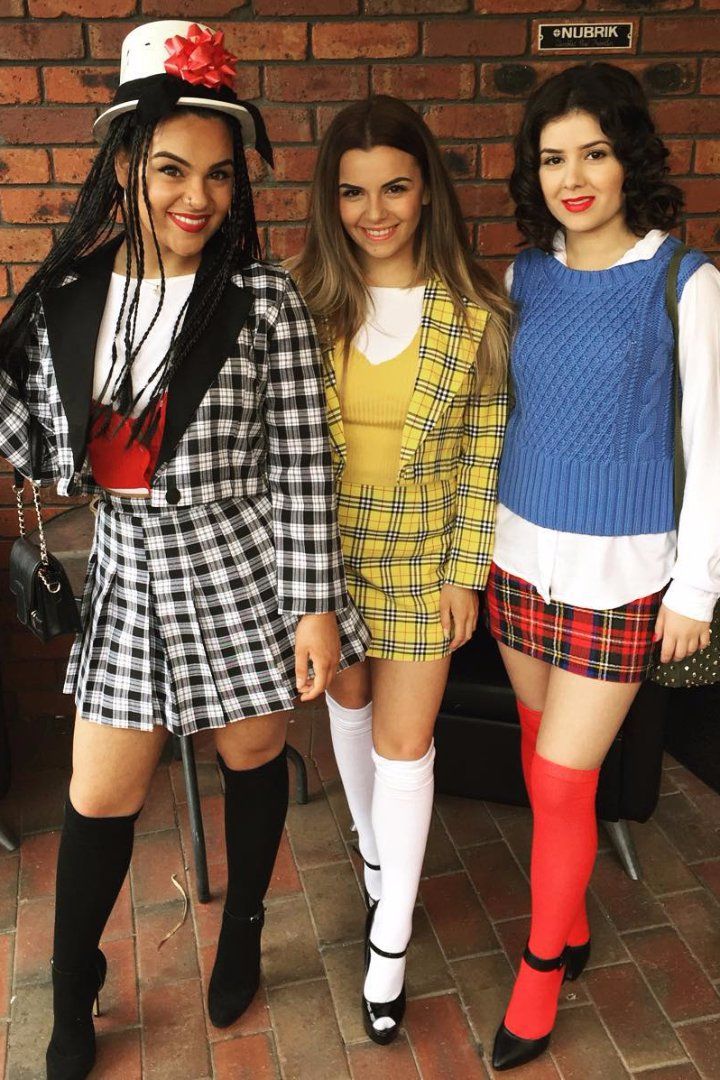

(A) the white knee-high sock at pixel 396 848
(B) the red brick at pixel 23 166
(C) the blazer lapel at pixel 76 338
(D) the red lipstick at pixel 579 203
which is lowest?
(A) the white knee-high sock at pixel 396 848

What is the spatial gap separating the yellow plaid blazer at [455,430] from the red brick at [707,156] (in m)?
1.23

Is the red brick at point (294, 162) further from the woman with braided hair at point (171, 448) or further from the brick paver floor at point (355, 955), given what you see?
the brick paver floor at point (355, 955)

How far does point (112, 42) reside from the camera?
7.60 ft

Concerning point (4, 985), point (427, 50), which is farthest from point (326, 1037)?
point (427, 50)

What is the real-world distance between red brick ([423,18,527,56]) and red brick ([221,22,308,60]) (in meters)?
0.32

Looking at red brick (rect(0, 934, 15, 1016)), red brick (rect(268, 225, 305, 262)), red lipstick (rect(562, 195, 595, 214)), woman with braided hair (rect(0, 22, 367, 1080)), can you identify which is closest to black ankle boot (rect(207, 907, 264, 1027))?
woman with braided hair (rect(0, 22, 367, 1080))

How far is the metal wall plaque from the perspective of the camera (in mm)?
2381

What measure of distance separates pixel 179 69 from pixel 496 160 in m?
1.29

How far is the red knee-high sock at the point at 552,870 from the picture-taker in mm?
1677

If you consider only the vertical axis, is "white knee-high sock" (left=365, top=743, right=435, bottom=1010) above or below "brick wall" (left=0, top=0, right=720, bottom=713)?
below

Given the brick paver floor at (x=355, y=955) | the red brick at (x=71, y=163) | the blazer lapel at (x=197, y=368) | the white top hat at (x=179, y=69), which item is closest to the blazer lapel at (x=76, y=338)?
the blazer lapel at (x=197, y=368)

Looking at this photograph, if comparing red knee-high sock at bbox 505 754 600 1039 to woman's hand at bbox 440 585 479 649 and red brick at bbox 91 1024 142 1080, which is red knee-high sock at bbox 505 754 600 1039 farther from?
red brick at bbox 91 1024 142 1080

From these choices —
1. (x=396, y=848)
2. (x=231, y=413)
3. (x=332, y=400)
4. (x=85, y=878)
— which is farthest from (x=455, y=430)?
(x=85, y=878)

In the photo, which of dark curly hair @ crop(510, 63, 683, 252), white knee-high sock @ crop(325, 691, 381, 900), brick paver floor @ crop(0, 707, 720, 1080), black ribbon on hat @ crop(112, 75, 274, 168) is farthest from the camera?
white knee-high sock @ crop(325, 691, 381, 900)
